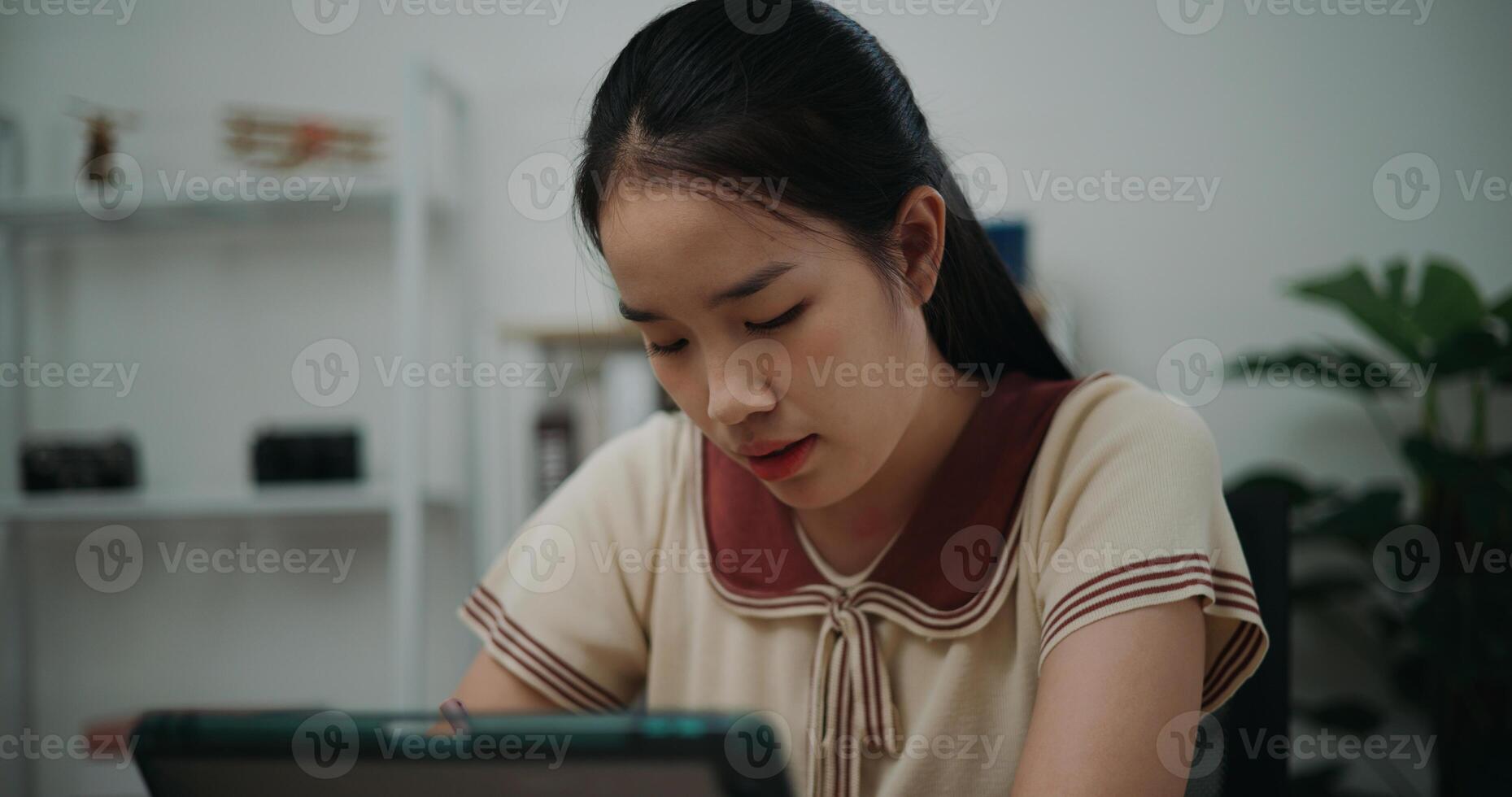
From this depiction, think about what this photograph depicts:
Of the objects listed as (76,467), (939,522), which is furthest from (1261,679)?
(76,467)

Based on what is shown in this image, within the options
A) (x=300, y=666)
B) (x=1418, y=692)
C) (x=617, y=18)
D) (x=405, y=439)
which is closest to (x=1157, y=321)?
(x=1418, y=692)

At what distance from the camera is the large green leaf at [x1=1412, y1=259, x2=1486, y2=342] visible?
1729 millimetres

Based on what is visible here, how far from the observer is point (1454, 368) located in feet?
5.56

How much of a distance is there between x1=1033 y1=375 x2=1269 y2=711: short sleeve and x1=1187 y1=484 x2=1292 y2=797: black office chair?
51 millimetres

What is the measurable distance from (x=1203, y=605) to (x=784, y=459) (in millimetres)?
306

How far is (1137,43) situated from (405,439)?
5.33ft

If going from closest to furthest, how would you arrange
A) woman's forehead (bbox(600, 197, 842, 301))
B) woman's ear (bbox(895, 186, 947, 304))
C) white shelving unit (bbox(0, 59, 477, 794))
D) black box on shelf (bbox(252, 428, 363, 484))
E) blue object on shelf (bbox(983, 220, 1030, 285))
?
woman's forehead (bbox(600, 197, 842, 301)), woman's ear (bbox(895, 186, 947, 304)), blue object on shelf (bbox(983, 220, 1030, 285)), white shelving unit (bbox(0, 59, 477, 794)), black box on shelf (bbox(252, 428, 363, 484))

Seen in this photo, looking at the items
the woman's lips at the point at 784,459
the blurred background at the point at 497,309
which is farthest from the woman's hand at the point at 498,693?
the blurred background at the point at 497,309

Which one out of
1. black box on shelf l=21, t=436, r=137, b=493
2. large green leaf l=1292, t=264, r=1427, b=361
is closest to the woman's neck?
large green leaf l=1292, t=264, r=1427, b=361

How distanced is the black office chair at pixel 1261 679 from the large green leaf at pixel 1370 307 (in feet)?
3.55

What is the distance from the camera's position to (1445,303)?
1.74m

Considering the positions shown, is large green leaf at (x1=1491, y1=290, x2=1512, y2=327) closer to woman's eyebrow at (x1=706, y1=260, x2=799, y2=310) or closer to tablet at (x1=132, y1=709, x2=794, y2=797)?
woman's eyebrow at (x1=706, y1=260, x2=799, y2=310)

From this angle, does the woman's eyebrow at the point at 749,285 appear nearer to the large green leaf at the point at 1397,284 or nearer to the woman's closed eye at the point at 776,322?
the woman's closed eye at the point at 776,322

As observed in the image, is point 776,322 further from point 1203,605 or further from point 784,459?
point 1203,605
